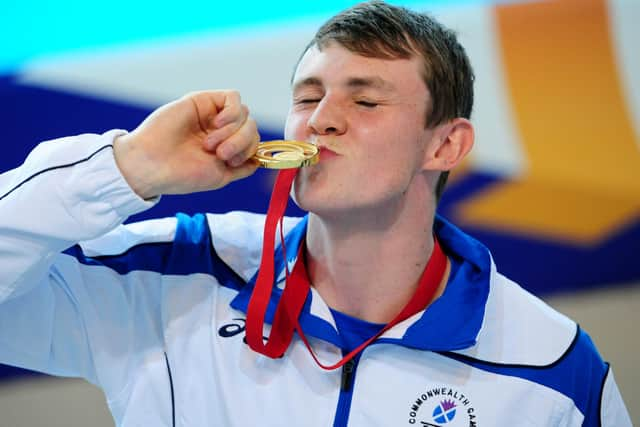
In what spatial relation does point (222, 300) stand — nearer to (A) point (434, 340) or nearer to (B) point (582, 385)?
(A) point (434, 340)

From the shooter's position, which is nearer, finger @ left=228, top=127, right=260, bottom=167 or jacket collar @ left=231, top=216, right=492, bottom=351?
finger @ left=228, top=127, right=260, bottom=167

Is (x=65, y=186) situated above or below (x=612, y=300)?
above

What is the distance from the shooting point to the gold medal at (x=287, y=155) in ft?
5.61

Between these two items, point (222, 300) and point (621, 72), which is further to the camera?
point (621, 72)

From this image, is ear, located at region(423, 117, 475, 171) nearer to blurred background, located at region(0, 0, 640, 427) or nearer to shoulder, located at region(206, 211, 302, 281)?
shoulder, located at region(206, 211, 302, 281)

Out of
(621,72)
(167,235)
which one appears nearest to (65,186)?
(167,235)

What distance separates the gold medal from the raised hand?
0.15ft

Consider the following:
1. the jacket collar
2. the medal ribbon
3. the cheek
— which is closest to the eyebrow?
the cheek

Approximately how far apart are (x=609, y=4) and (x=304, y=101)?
2.96 m

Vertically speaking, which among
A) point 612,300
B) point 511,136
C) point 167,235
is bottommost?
point 612,300

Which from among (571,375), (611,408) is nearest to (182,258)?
(571,375)

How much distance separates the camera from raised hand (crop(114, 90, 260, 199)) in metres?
1.63

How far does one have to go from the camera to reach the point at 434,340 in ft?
6.09

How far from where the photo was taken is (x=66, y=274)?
1807 mm
